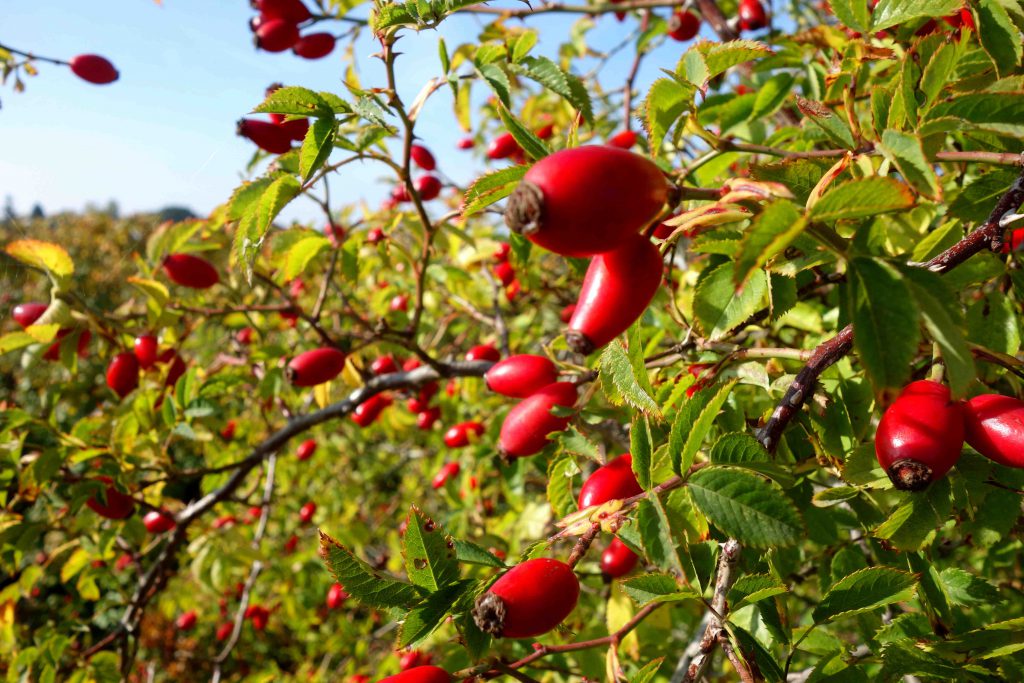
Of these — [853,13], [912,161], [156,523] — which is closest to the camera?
[912,161]

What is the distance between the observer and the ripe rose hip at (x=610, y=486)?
1002mm

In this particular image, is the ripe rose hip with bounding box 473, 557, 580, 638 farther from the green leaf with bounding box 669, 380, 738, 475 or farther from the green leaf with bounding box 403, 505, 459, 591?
the green leaf with bounding box 669, 380, 738, 475

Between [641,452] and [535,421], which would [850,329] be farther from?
[535,421]

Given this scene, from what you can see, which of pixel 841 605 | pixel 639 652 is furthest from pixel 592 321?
pixel 639 652

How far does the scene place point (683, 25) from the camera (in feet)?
9.73

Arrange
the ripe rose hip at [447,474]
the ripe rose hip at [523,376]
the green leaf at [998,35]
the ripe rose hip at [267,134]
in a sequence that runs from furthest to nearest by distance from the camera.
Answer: the ripe rose hip at [447,474]
the ripe rose hip at [267,134]
the ripe rose hip at [523,376]
the green leaf at [998,35]

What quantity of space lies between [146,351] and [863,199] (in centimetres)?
252

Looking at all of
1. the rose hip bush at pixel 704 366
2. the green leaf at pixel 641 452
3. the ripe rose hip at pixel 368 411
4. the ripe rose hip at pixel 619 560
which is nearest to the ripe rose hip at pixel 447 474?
the ripe rose hip at pixel 368 411

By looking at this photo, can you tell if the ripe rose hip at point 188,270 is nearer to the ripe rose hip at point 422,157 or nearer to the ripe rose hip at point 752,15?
the ripe rose hip at point 422,157

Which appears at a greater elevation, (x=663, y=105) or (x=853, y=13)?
(x=853, y=13)

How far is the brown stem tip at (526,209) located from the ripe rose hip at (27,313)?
84.6 inches

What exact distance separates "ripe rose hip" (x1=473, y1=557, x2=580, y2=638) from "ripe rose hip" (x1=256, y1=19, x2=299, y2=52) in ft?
6.97

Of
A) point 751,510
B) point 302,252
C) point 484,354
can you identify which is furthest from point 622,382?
point 484,354

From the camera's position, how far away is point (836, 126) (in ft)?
2.94
